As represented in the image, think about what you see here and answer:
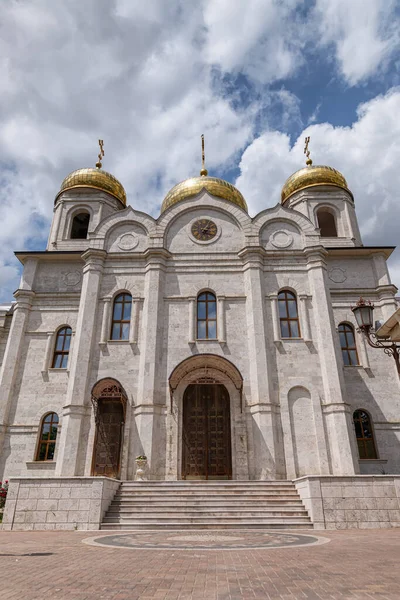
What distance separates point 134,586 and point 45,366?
16.7 metres

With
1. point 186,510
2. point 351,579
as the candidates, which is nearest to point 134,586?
point 351,579

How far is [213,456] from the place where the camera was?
55.5 ft

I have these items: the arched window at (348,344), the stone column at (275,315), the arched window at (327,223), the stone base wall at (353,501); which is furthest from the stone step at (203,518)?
the arched window at (327,223)

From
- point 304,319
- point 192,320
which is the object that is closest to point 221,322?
point 192,320

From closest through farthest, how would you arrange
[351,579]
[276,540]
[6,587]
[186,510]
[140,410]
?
[6,587] → [351,579] → [276,540] → [186,510] → [140,410]

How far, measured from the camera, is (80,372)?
57.7 feet

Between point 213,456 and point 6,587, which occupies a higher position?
point 213,456

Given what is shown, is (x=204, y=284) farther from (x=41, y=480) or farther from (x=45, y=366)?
(x=41, y=480)

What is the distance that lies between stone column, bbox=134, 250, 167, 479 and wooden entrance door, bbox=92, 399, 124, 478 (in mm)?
964

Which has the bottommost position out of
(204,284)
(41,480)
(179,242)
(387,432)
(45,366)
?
(41,480)

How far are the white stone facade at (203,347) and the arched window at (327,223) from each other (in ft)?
13.6

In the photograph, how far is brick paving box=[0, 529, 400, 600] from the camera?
14.8 ft

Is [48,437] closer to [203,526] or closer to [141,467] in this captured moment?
[141,467]

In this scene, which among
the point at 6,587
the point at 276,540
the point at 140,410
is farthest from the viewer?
the point at 140,410
